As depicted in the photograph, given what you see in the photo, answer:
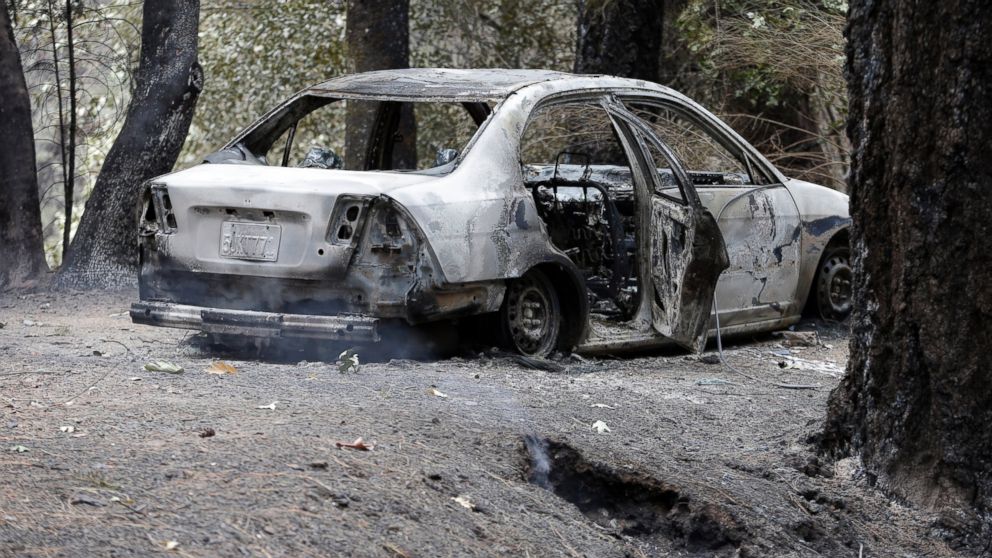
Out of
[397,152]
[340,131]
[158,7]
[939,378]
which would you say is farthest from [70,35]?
[939,378]

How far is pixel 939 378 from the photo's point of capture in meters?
4.70

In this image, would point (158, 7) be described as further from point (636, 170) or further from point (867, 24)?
point (867, 24)

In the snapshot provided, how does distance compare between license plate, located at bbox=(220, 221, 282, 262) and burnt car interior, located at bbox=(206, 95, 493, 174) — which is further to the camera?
burnt car interior, located at bbox=(206, 95, 493, 174)

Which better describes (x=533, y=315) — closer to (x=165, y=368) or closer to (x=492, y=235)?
(x=492, y=235)


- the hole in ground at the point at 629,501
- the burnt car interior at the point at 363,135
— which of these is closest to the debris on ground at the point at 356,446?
the hole in ground at the point at 629,501

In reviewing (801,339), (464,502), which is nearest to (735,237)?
(801,339)

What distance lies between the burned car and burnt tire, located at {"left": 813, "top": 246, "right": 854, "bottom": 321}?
14 millimetres

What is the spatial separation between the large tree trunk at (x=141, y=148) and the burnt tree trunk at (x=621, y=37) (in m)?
3.93

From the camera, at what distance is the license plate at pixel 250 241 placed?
6516mm

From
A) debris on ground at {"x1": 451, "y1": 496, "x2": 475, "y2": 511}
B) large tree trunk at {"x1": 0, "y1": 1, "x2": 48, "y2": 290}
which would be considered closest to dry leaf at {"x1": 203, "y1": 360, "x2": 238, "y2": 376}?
debris on ground at {"x1": 451, "y1": 496, "x2": 475, "y2": 511}

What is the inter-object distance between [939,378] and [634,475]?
3.83 feet

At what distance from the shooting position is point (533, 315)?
7.32 m

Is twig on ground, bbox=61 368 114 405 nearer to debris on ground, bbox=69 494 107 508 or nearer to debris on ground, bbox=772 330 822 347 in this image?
debris on ground, bbox=69 494 107 508

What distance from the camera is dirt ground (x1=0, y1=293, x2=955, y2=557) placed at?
12.4ft
